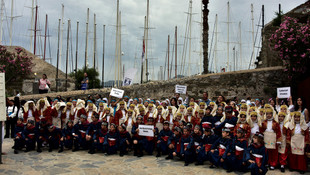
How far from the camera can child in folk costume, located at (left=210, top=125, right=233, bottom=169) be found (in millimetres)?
6168

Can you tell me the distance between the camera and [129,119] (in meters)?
8.50

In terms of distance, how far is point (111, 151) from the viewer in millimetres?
7758

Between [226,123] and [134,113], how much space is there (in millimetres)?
3099

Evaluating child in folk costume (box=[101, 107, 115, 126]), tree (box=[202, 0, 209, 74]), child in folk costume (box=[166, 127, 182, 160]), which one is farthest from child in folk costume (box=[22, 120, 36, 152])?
tree (box=[202, 0, 209, 74])

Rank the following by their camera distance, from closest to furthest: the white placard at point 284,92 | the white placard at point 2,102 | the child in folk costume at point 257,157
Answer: the child in folk costume at point 257,157, the white placard at point 2,102, the white placard at point 284,92

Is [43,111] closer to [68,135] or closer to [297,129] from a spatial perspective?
[68,135]

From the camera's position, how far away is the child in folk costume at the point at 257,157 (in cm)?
552

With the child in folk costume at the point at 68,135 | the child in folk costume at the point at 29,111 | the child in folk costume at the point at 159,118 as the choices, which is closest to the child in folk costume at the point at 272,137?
the child in folk costume at the point at 159,118

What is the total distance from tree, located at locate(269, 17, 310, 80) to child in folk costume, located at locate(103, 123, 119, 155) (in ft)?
28.2

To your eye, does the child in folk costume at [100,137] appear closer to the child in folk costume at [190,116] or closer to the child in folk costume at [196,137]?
the child in folk costume at [190,116]

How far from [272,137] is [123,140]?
4140 millimetres

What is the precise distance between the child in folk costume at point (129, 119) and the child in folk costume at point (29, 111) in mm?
3181

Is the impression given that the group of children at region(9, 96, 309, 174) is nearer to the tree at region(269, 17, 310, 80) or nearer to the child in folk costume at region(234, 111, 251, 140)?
the child in folk costume at region(234, 111, 251, 140)

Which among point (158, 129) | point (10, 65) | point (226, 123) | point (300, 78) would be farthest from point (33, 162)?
point (10, 65)
